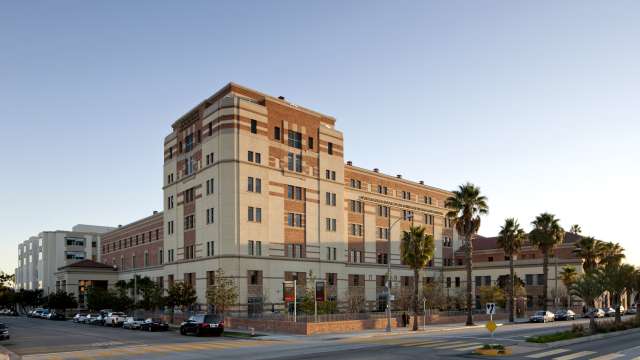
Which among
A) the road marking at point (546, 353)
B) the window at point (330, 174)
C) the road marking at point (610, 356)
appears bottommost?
the road marking at point (546, 353)

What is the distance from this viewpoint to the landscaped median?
3750 cm

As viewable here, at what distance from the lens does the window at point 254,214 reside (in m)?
66.4

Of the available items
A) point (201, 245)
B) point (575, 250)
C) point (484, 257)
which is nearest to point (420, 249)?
point (201, 245)

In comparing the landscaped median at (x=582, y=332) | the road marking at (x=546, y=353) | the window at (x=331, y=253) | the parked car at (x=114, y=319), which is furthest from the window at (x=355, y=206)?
the road marking at (x=546, y=353)

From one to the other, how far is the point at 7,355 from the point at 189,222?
39.1 metres

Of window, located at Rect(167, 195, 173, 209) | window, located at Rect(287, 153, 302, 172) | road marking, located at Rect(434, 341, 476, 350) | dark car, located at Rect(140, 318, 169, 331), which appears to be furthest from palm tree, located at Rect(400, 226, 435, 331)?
window, located at Rect(167, 195, 173, 209)

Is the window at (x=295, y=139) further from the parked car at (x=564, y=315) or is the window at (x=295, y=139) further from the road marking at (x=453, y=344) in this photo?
the road marking at (x=453, y=344)

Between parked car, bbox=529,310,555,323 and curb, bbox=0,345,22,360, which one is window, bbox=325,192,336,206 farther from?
curb, bbox=0,345,22,360

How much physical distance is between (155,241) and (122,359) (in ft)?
210

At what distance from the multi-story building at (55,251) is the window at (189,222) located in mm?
84339

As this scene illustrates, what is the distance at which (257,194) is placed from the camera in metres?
67.4

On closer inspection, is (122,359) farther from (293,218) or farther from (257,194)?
(293,218)

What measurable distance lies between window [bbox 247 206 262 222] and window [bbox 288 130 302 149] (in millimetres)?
10290

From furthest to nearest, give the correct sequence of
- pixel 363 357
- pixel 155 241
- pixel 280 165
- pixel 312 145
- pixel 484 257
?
1. pixel 484 257
2. pixel 155 241
3. pixel 312 145
4. pixel 280 165
5. pixel 363 357
